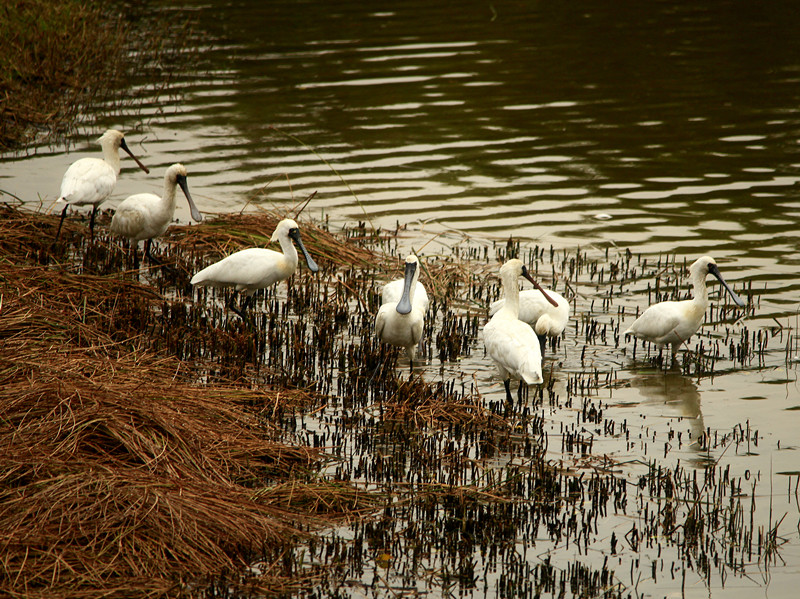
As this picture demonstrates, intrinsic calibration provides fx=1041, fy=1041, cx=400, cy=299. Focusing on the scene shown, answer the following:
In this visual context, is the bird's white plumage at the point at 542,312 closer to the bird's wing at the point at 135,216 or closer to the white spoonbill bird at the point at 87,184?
the bird's wing at the point at 135,216

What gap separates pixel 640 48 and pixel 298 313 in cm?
1168

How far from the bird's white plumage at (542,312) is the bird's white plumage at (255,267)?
1691 millimetres

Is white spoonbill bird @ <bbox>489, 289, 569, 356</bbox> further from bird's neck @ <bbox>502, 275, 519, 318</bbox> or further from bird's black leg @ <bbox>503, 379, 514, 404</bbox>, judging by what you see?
bird's black leg @ <bbox>503, 379, 514, 404</bbox>

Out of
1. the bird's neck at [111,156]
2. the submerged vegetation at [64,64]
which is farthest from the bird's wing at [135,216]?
the submerged vegetation at [64,64]

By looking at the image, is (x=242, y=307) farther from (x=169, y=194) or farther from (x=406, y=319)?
(x=406, y=319)

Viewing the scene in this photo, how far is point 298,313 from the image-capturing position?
887cm

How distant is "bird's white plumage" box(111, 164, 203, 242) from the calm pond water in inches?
73.9

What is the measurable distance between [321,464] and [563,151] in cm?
832

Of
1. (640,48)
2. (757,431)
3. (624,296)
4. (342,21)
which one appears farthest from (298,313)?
(342,21)

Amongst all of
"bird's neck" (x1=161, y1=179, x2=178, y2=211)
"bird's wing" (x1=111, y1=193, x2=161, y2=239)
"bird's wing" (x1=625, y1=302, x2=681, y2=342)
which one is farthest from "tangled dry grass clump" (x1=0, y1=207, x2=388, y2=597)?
"bird's wing" (x1=625, y1=302, x2=681, y2=342)

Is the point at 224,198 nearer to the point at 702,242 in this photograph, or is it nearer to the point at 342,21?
the point at 702,242

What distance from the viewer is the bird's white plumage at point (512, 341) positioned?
679cm

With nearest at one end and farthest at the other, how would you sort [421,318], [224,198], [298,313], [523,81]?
1. [421,318]
2. [298,313]
3. [224,198]
4. [523,81]

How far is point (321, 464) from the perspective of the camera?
5.89 m
